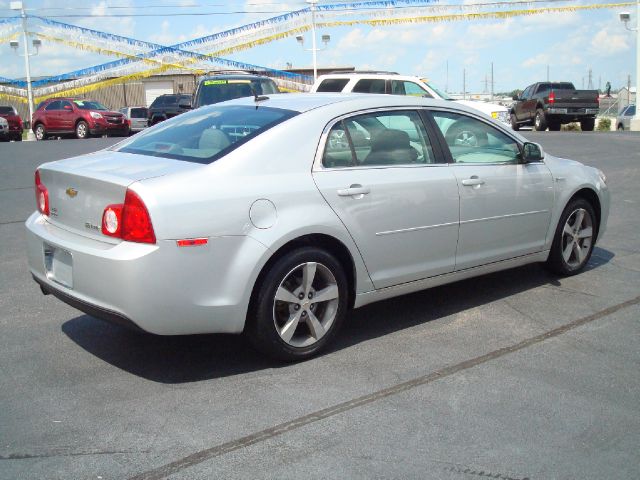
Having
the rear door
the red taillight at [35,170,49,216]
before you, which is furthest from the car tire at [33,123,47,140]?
the rear door

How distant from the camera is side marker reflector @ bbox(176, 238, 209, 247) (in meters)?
4.05

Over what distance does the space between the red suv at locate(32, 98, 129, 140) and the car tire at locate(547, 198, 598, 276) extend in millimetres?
24206

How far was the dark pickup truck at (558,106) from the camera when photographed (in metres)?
27.4

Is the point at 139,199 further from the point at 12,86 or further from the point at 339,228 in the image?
the point at 12,86

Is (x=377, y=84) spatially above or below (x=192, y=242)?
above

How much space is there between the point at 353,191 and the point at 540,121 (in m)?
25.1

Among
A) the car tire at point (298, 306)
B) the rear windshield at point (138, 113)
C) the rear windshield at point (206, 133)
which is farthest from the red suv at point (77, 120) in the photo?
the car tire at point (298, 306)

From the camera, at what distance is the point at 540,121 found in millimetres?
28297

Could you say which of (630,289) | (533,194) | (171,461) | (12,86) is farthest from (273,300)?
(12,86)

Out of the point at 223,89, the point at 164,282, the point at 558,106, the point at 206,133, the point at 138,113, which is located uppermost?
the point at 223,89

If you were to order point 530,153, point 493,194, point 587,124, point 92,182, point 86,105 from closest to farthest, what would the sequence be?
point 92,182, point 493,194, point 530,153, point 587,124, point 86,105

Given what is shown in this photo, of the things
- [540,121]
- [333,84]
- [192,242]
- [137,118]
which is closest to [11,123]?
[137,118]

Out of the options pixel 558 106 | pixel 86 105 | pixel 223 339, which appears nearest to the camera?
pixel 223 339

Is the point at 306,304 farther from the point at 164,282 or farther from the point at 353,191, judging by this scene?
the point at 164,282
